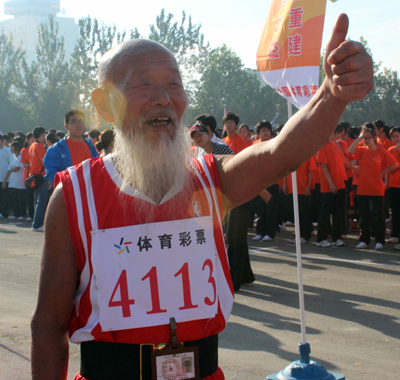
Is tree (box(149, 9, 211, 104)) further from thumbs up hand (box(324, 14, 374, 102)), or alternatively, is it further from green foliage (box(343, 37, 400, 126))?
thumbs up hand (box(324, 14, 374, 102))

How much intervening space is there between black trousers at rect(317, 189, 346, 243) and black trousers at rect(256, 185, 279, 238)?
0.90 m

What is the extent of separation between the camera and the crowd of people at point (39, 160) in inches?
249

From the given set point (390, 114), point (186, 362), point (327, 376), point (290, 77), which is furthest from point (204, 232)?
point (390, 114)

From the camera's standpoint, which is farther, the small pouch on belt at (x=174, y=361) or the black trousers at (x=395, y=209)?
the black trousers at (x=395, y=209)

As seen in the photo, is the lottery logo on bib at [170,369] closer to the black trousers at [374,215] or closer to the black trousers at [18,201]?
the black trousers at [374,215]

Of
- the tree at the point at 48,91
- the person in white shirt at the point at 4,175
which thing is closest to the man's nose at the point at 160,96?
the person in white shirt at the point at 4,175

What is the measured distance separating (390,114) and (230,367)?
44153 mm

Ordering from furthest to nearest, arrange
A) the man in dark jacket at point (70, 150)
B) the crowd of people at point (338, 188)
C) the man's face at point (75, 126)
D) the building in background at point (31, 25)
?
the building in background at point (31, 25) → the crowd of people at point (338, 188) → the man's face at point (75, 126) → the man in dark jacket at point (70, 150)

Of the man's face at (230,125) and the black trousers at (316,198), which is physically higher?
the man's face at (230,125)

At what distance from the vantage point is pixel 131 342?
148 cm

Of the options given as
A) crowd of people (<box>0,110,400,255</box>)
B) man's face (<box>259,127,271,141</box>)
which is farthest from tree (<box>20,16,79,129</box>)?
man's face (<box>259,127,271,141</box>)

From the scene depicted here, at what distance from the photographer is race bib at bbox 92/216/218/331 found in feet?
4.83

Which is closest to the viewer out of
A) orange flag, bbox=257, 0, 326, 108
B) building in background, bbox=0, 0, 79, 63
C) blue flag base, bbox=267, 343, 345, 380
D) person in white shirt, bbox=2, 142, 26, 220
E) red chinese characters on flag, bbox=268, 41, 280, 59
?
blue flag base, bbox=267, 343, 345, 380

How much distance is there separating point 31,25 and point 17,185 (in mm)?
157554
